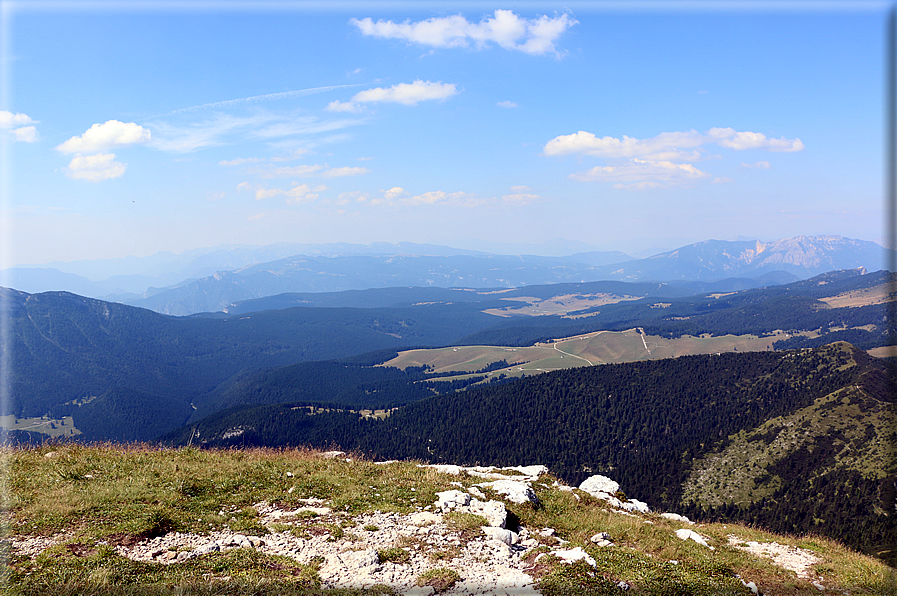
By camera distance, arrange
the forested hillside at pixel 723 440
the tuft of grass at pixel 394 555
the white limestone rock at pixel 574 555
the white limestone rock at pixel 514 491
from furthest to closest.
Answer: the forested hillside at pixel 723 440, the white limestone rock at pixel 514 491, the white limestone rock at pixel 574 555, the tuft of grass at pixel 394 555

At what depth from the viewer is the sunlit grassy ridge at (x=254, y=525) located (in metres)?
10.9

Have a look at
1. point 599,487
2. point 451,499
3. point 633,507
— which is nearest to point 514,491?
point 451,499

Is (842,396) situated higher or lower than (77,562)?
lower


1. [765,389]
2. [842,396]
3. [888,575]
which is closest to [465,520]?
[888,575]

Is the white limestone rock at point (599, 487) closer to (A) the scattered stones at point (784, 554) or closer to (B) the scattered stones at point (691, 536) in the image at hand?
(B) the scattered stones at point (691, 536)

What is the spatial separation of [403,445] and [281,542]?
614 ft

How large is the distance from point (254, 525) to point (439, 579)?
639 cm

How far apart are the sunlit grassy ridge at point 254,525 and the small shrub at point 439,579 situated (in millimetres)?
83

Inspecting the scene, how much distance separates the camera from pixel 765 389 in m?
171

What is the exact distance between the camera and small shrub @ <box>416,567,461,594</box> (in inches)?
451

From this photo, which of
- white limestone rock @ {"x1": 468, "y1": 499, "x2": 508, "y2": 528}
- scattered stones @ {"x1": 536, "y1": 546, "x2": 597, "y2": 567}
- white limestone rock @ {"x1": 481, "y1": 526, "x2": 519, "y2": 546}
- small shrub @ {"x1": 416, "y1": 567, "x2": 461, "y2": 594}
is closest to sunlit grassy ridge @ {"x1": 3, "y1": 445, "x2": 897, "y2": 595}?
small shrub @ {"x1": 416, "y1": 567, "x2": 461, "y2": 594}

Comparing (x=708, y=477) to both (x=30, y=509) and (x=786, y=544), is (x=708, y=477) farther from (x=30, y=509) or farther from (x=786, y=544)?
(x=30, y=509)

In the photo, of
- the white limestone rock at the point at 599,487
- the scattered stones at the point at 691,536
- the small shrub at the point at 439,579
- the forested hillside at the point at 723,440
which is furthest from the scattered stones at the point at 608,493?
the forested hillside at the point at 723,440

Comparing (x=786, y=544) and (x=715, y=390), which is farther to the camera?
(x=715, y=390)
